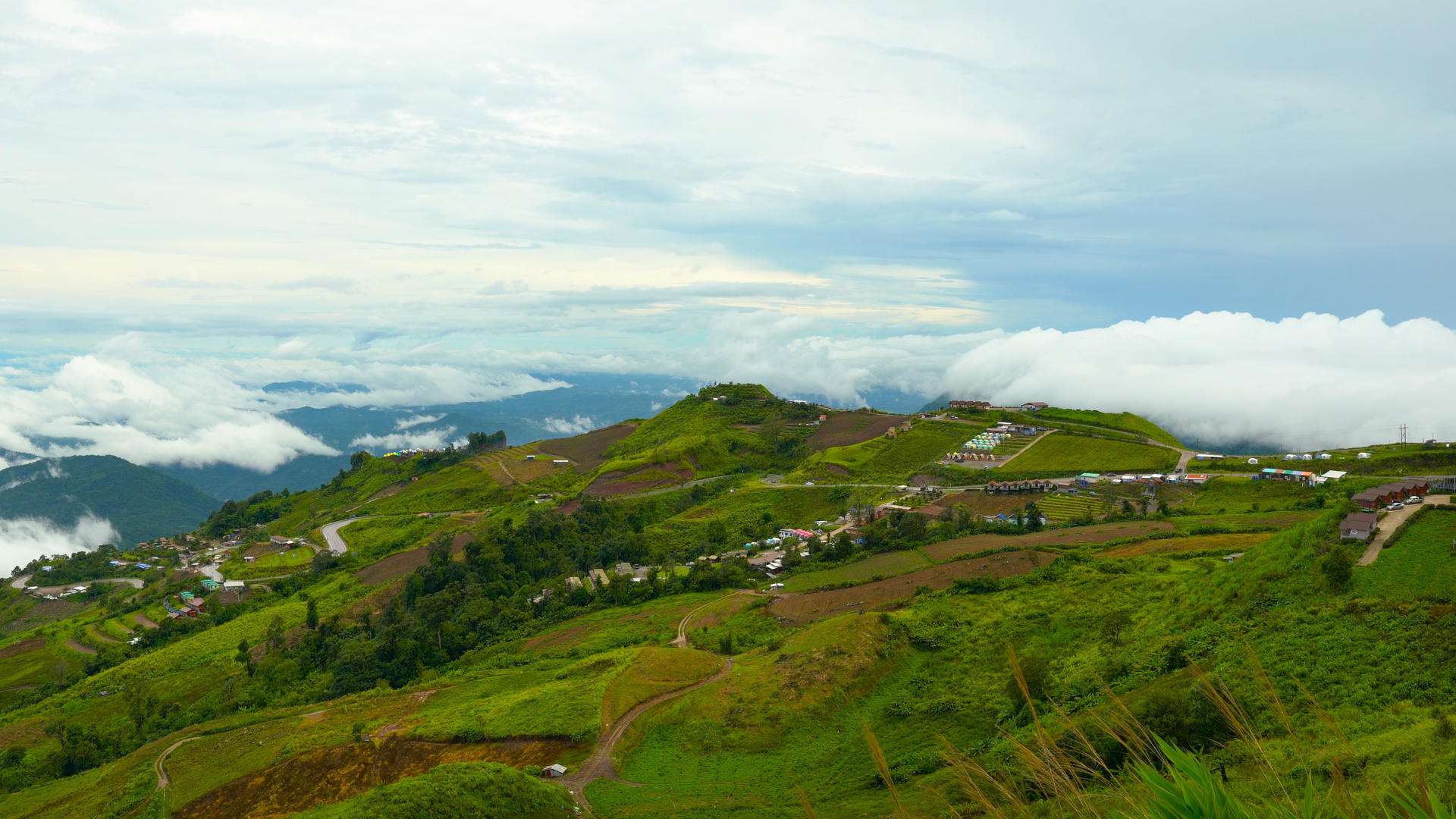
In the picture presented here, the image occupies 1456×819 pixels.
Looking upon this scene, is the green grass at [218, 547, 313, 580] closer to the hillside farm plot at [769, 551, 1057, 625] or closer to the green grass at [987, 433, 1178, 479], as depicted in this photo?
the hillside farm plot at [769, 551, 1057, 625]

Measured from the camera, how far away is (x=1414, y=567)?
3244 centimetres

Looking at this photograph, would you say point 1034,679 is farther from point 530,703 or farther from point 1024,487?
point 1024,487

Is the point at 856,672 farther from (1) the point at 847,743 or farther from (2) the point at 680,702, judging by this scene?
(2) the point at 680,702

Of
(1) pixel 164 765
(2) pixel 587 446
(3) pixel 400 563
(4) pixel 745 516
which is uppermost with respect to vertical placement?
(2) pixel 587 446

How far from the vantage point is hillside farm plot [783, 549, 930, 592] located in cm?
6488

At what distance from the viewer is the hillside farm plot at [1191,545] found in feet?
174

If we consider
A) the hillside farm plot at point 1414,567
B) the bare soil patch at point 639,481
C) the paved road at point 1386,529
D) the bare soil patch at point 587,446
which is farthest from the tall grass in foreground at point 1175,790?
the bare soil patch at point 587,446

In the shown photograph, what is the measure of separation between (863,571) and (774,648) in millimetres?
19088

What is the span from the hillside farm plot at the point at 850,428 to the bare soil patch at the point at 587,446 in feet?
130

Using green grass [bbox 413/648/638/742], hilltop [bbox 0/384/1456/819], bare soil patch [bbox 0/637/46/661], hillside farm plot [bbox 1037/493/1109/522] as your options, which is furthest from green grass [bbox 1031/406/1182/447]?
bare soil patch [bbox 0/637/46/661]

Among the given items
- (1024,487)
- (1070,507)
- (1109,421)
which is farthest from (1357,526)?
(1109,421)

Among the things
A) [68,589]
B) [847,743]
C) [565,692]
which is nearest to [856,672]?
[847,743]

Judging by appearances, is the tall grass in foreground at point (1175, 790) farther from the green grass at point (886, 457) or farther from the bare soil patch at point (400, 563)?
the green grass at point (886, 457)

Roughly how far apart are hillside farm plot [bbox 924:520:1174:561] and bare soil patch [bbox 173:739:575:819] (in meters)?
38.8
